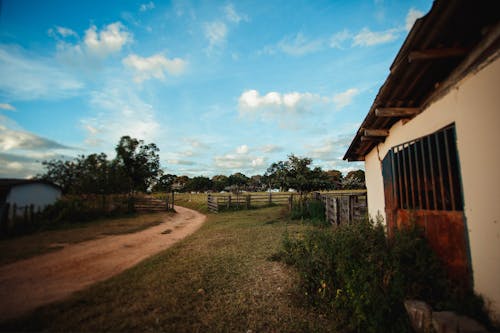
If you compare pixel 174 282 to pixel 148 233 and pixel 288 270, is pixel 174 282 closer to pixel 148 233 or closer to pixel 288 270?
pixel 288 270

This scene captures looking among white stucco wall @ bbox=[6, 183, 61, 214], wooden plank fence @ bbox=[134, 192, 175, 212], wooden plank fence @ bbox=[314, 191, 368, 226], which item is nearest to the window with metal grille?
wooden plank fence @ bbox=[314, 191, 368, 226]

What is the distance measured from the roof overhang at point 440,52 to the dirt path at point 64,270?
7221 mm

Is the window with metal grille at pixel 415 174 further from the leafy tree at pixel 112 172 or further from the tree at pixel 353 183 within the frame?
the tree at pixel 353 183

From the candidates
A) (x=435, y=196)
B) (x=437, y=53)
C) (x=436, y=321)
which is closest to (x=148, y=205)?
(x=435, y=196)

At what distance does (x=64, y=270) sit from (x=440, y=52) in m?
8.99

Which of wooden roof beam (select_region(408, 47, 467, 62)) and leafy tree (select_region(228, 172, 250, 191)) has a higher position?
leafy tree (select_region(228, 172, 250, 191))

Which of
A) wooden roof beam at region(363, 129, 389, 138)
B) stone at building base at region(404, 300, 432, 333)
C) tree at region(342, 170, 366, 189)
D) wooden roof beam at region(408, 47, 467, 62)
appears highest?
tree at region(342, 170, 366, 189)

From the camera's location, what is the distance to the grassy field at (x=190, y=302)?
10.8 feet

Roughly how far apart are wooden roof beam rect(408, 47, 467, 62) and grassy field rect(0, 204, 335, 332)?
3.98m

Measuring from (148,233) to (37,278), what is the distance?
5.82 metres

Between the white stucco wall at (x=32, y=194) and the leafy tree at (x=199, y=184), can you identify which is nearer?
the white stucco wall at (x=32, y=194)

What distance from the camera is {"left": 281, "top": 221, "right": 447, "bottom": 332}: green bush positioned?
10.0 feet

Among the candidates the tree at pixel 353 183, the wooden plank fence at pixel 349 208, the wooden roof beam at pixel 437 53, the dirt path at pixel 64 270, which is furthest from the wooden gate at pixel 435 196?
the tree at pixel 353 183

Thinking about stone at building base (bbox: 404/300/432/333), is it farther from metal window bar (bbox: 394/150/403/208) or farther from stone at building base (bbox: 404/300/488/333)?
metal window bar (bbox: 394/150/403/208)
